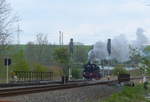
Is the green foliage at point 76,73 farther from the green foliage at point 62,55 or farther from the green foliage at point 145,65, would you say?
the green foliage at point 145,65

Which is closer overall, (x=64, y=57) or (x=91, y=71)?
(x=91, y=71)

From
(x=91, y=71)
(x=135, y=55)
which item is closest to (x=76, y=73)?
(x=135, y=55)

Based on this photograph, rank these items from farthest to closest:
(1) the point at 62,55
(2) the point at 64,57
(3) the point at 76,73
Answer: (3) the point at 76,73 < (1) the point at 62,55 < (2) the point at 64,57

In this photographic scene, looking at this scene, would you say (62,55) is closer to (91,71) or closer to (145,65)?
(91,71)

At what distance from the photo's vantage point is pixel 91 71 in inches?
2279

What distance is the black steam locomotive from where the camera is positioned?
5759 centimetres

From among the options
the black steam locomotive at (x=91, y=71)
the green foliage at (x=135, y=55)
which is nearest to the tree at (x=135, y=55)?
the green foliage at (x=135, y=55)

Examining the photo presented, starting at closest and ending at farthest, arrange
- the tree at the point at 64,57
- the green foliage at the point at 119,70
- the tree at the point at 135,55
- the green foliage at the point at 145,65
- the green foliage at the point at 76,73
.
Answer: the green foliage at the point at 145,65, the tree at the point at 135,55, the tree at the point at 64,57, the green foliage at the point at 76,73, the green foliage at the point at 119,70

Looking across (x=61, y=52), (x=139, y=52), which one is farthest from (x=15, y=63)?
(x=139, y=52)

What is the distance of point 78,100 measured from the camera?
2455 cm

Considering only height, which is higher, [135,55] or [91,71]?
[135,55]

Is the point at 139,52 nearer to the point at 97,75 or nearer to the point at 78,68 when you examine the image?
the point at 97,75

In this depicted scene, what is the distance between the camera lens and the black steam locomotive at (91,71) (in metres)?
57.6

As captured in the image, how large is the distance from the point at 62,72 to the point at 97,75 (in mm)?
24706
